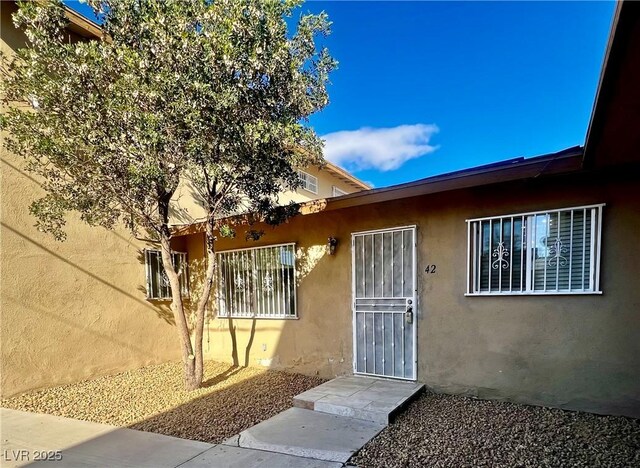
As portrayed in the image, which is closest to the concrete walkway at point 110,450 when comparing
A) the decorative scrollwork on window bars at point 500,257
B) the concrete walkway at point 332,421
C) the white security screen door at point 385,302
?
the concrete walkway at point 332,421

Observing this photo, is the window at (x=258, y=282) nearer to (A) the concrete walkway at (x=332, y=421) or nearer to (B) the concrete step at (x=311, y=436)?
(A) the concrete walkway at (x=332, y=421)

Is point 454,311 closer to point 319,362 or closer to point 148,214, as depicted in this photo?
point 319,362

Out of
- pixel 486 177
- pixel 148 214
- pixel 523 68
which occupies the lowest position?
pixel 148 214

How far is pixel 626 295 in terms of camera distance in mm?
3707

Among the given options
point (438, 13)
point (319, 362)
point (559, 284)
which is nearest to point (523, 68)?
point (438, 13)

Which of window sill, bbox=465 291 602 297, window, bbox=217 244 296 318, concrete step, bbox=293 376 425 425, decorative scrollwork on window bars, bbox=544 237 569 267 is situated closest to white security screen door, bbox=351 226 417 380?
concrete step, bbox=293 376 425 425

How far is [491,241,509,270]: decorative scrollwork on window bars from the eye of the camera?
441 centimetres

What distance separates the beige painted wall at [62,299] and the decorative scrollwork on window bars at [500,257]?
20.7 feet

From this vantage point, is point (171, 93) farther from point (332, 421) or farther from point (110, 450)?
point (332, 421)

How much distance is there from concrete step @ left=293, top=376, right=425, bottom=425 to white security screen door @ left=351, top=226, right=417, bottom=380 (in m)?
0.29

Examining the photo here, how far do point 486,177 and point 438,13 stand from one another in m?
3.53

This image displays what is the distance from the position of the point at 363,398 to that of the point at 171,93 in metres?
4.25

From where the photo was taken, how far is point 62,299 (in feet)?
19.0

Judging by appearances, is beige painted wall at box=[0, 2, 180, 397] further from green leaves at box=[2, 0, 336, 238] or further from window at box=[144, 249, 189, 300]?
green leaves at box=[2, 0, 336, 238]
